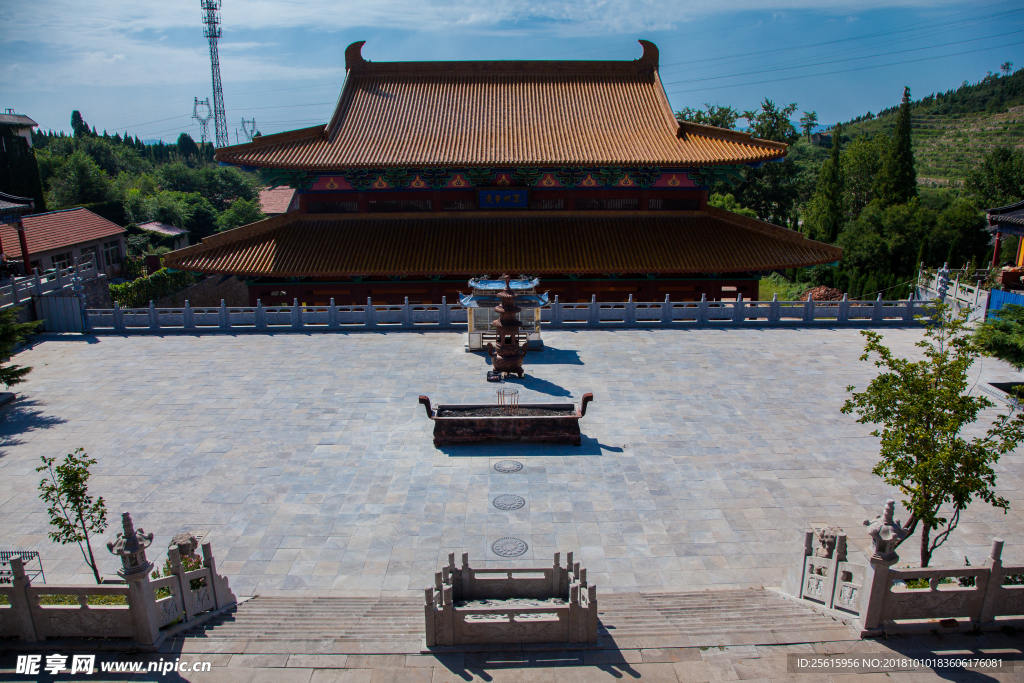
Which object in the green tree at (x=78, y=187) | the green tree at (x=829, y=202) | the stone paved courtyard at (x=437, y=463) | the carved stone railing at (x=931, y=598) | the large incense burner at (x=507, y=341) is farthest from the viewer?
the green tree at (x=78, y=187)

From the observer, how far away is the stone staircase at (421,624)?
24.1 feet

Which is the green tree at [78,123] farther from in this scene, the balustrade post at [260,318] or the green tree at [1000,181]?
the green tree at [1000,181]

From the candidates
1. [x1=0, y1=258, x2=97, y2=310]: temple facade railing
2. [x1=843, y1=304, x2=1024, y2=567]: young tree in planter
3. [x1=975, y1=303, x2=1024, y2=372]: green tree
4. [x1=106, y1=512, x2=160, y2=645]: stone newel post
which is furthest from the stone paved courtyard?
[x1=975, y1=303, x2=1024, y2=372]: green tree

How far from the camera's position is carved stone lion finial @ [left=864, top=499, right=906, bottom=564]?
7.08 meters

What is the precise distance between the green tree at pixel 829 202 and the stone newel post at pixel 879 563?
41.6m

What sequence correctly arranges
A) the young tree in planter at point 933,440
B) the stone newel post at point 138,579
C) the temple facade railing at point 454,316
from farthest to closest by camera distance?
the temple facade railing at point 454,316
the young tree in planter at point 933,440
the stone newel post at point 138,579

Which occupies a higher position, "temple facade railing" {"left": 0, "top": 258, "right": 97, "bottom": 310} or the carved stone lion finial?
"temple facade railing" {"left": 0, "top": 258, "right": 97, "bottom": 310}

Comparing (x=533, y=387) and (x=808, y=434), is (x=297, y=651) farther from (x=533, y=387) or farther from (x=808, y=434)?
(x=808, y=434)

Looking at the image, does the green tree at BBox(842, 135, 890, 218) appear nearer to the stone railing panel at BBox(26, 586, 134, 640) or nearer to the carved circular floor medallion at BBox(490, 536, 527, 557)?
the carved circular floor medallion at BBox(490, 536, 527, 557)

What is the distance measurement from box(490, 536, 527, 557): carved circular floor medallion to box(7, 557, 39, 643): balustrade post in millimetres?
5780

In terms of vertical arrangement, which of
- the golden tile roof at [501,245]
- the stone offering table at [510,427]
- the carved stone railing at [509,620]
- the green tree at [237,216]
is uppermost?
the green tree at [237,216]

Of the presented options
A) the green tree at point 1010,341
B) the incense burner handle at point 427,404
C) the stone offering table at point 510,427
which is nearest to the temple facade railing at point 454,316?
the green tree at point 1010,341

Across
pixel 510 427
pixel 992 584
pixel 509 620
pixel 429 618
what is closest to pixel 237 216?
pixel 510 427

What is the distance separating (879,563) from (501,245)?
18.5 metres
